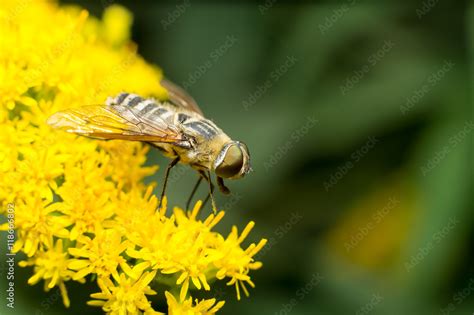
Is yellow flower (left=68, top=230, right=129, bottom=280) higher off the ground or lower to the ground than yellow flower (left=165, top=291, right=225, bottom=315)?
lower

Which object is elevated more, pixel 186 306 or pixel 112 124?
pixel 112 124

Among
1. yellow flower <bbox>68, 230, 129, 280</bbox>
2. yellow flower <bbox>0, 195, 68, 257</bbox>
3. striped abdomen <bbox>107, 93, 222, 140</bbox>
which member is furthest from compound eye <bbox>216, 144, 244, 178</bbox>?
yellow flower <bbox>0, 195, 68, 257</bbox>

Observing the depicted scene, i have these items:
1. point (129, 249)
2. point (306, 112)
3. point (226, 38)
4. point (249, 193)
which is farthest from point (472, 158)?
point (129, 249)

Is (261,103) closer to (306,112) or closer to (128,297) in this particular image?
(306,112)

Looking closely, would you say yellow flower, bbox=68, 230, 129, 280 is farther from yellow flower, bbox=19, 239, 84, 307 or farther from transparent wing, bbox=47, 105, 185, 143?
transparent wing, bbox=47, 105, 185, 143

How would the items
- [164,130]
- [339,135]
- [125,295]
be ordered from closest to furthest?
[125,295] < [164,130] < [339,135]

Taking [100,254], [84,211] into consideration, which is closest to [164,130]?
[84,211]

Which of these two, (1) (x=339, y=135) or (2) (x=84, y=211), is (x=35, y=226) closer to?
(2) (x=84, y=211)
